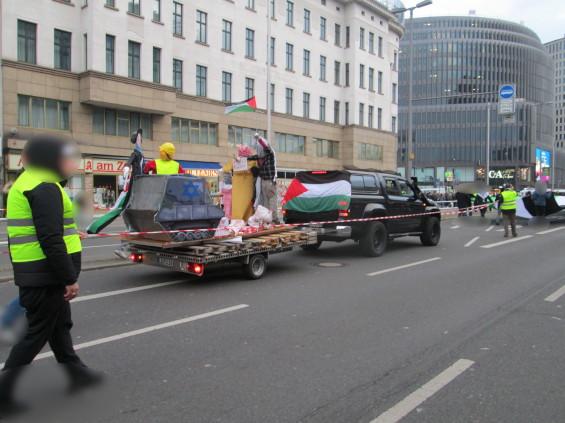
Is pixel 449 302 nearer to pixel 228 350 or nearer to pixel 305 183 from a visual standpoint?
pixel 228 350

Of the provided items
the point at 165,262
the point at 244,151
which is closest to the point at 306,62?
the point at 244,151

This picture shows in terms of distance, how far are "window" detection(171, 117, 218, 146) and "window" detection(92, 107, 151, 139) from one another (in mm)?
2092

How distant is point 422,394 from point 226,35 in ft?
110

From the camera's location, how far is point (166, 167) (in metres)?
7.61

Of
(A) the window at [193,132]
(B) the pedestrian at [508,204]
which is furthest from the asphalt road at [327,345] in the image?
(A) the window at [193,132]

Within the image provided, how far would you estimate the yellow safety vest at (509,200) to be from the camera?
1491 cm

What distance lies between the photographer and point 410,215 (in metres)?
12.0

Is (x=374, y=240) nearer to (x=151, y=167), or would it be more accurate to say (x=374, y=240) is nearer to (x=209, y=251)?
(x=209, y=251)

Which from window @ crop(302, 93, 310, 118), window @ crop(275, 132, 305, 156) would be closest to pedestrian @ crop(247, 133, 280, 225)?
window @ crop(275, 132, 305, 156)

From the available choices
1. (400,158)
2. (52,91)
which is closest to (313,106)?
(52,91)

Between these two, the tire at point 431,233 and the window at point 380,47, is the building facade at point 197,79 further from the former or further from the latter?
the tire at point 431,233

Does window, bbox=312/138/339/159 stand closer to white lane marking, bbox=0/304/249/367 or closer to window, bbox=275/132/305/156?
window, bbox=275/132/305/156

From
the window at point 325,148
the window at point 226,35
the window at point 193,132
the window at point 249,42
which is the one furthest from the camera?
the window at point 325,148

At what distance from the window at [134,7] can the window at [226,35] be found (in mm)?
7288
